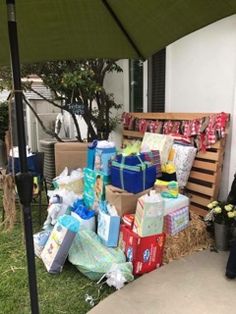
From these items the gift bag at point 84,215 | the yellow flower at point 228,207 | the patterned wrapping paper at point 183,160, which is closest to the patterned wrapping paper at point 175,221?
the yellow flower at point 228,207

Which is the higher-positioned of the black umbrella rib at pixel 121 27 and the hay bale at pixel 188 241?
the black umbrella rib at pixel 121 27

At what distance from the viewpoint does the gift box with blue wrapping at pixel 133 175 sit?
318 cm

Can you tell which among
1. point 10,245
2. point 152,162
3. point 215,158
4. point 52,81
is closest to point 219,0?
point 152,162

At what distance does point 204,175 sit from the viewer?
3.82m

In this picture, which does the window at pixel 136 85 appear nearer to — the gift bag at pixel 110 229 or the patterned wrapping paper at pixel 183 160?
the patterned wrapping paper at pixel 183 160

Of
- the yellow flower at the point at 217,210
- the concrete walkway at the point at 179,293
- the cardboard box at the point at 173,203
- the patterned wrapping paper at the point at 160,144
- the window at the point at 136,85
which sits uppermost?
the window at the point at 136,85

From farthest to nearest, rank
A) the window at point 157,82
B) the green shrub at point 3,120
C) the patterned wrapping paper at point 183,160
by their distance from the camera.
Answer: the green shrub at point 3,120, the window at point 157,82, the patterned wrapping paper at point 183,160

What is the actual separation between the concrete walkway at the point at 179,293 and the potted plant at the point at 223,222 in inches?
11.0

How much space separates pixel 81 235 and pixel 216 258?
1377 mm

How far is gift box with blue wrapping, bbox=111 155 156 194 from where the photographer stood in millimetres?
3176

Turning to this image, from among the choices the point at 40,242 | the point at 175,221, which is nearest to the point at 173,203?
the point at 175,221

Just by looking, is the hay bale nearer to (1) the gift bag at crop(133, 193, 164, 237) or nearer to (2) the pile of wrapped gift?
(2) the pile of wrapped gift

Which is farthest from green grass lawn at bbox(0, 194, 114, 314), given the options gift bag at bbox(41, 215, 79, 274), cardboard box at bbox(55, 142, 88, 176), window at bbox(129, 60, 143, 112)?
window at bbox(129, 60, 143, 112)

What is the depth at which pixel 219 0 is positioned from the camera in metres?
1.37
